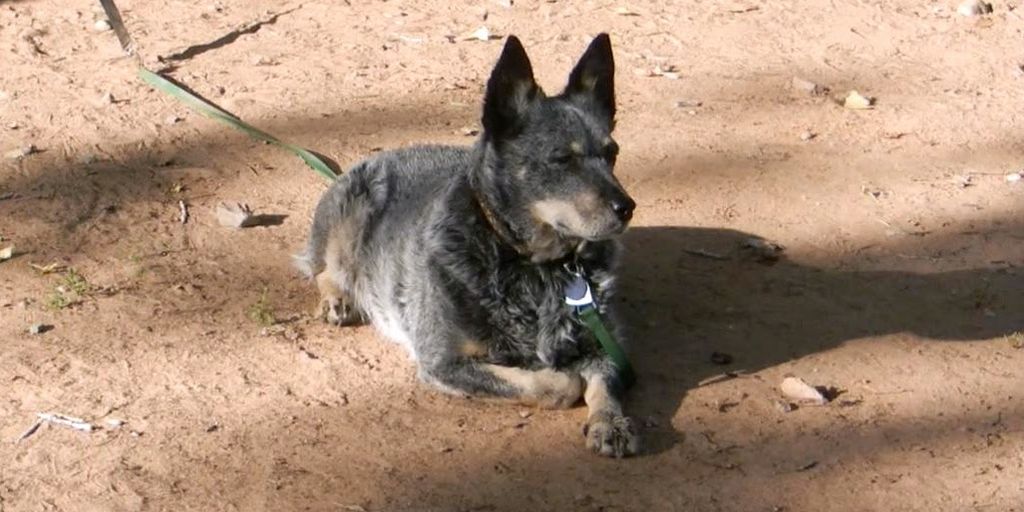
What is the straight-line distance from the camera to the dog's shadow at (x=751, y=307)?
7184 mm

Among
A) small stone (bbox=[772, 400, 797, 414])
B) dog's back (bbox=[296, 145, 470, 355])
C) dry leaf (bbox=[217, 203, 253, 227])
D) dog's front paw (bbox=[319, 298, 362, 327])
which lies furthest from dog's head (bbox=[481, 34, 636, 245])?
dry leaf (bbox=[217, 203, 253, 227])

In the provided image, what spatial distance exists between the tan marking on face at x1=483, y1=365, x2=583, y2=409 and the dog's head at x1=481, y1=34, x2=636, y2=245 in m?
0.61

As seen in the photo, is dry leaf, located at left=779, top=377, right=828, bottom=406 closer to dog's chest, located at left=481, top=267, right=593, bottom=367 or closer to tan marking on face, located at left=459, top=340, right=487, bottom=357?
dog's chest, located at left=481, top=267, right=593, bottom=367

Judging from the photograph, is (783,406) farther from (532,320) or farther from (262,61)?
(262,61)

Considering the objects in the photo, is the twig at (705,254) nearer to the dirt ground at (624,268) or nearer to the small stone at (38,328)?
the dirt ground at (624,268)

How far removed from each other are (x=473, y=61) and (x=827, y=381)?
4.08 meters

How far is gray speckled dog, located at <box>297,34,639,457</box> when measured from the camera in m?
6.68

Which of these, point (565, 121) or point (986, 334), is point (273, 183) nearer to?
point (565, 121)

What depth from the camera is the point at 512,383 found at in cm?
669

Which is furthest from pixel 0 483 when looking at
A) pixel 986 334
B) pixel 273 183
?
pixel 986 334

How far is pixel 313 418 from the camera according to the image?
6.62m

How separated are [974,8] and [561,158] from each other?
5673 millimetres

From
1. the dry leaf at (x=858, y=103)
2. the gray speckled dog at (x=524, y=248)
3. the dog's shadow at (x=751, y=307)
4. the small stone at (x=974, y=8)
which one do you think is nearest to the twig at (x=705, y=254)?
the dog's shadow at (x=751, y=307)

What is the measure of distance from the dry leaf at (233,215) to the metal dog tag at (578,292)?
218cm
